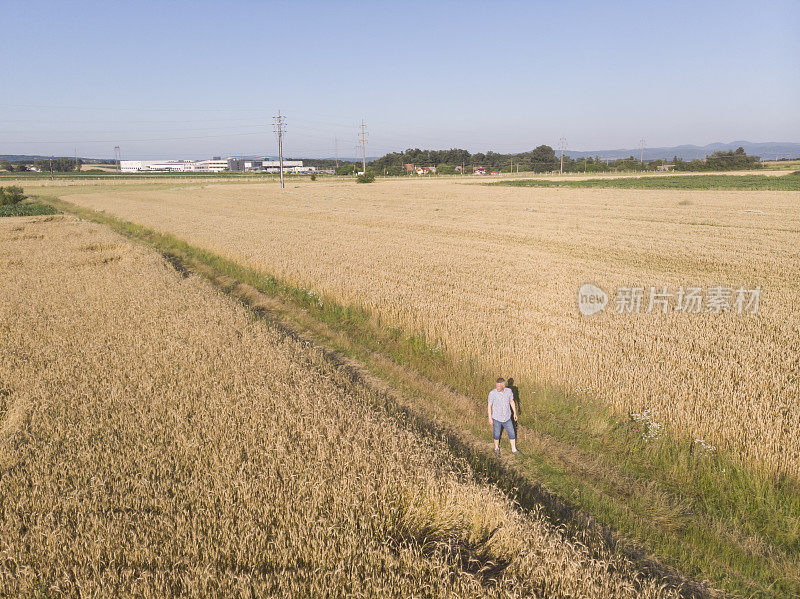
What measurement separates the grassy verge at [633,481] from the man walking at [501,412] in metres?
0.29

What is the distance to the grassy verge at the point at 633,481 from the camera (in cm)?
A: 507

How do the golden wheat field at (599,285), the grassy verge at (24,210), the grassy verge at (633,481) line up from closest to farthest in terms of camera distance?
the grassy verge at (633,481), the golden wheat field at (599,285), the grassy verge at (24,210)

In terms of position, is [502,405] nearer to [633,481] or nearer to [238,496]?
[633,481]

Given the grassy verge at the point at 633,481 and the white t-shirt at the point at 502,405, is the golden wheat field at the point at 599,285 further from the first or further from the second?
the white t-shirt at the point at 502,405

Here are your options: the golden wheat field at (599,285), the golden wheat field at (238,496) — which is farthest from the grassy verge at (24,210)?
the golden wheat field at (238,496)

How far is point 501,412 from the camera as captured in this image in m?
6.87

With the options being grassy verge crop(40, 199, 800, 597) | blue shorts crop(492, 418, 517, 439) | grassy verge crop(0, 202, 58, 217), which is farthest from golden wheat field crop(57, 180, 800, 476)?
grassy verge crop(0, 202, 58, 217)

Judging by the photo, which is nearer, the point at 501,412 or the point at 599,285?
the point at 501,412

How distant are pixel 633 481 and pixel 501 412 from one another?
1.88m

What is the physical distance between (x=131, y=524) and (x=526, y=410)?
19.5ft

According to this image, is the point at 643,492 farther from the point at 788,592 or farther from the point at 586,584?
the point at 586,584

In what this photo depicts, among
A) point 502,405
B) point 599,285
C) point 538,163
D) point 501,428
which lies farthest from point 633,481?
point 538,163

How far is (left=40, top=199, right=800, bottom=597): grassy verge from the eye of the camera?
507 centimetres

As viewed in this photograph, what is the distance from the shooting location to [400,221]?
35.5m
